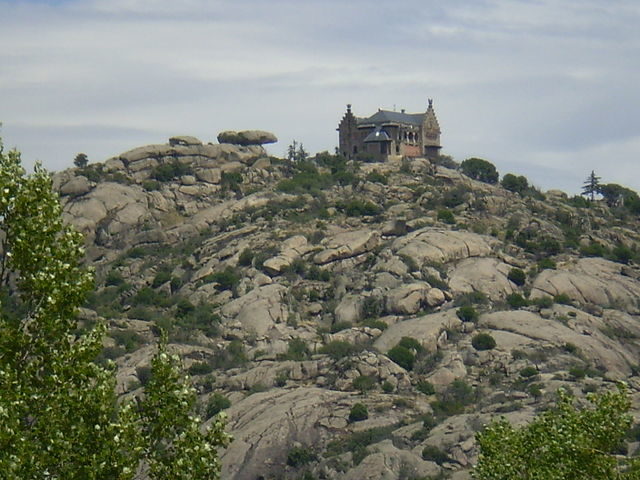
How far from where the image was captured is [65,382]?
28.2m

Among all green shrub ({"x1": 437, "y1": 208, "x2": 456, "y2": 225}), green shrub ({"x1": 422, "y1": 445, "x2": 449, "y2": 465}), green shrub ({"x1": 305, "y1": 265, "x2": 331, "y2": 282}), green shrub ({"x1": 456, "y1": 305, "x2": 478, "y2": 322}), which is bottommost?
green shrub ({"x1": 422, "y1": 445, "x2": 449, "y2": 465})

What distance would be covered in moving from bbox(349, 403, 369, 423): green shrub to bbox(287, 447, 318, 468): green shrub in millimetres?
5481

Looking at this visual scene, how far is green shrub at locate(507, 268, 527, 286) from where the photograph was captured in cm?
11750

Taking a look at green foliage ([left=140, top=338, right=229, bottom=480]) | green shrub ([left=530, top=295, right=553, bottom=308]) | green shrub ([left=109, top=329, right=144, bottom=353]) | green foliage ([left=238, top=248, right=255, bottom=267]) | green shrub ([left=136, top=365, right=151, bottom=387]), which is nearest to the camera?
green foliage ([left=140, top=338, right=229, bottom=480])

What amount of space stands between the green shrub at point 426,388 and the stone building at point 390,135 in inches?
2715

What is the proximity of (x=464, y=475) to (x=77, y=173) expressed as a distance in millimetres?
87070

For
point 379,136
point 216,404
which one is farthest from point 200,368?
point 379,136

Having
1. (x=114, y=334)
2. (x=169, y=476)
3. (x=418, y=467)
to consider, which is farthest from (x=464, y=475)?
(x=169, y=476)

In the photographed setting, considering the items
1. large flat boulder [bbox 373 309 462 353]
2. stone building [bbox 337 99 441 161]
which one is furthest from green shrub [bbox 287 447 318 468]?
stone building [bbox 337 99 441 161]

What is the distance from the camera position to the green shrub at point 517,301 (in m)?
111

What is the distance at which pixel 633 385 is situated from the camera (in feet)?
310

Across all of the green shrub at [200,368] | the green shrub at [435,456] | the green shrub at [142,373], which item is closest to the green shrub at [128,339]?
the green shrub at [142,373]

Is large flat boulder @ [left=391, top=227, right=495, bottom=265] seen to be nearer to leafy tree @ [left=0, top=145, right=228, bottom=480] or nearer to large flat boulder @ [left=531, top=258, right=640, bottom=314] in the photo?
large flat boulder @ [left=531, top=258, right=640, bottom=314]

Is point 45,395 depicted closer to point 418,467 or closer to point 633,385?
point 418,467
